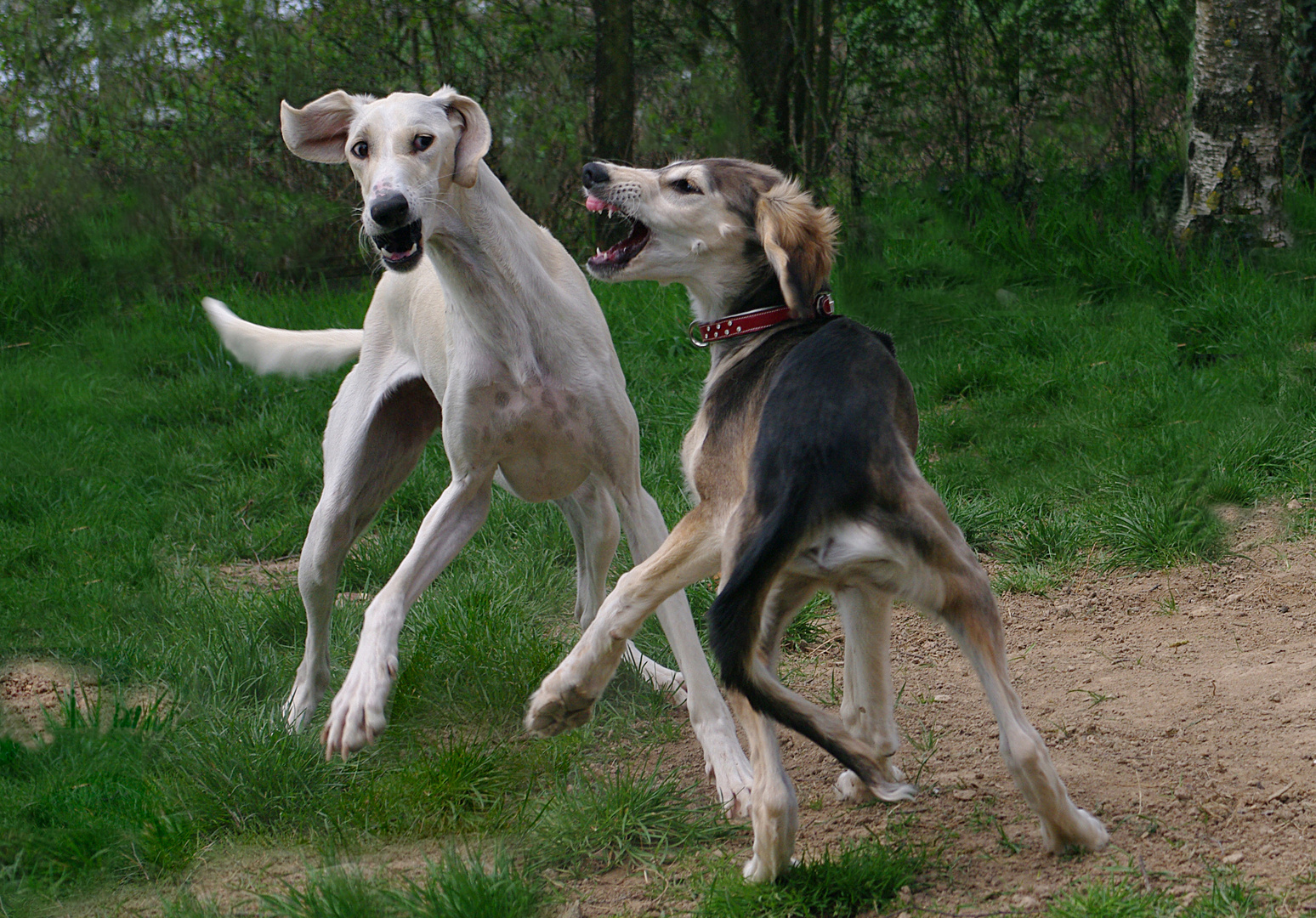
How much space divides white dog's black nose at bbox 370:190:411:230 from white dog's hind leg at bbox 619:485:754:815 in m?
1.06

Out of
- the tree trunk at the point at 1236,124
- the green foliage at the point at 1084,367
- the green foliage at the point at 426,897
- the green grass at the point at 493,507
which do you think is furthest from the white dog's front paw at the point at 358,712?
the tree trunk at the point at 1236,124

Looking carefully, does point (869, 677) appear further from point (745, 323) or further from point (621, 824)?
point (745, 323)

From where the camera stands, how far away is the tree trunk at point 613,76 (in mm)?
8336

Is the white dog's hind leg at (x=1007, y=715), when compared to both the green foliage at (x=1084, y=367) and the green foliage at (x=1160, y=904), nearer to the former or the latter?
the green foliage at (x=1160, y=904)

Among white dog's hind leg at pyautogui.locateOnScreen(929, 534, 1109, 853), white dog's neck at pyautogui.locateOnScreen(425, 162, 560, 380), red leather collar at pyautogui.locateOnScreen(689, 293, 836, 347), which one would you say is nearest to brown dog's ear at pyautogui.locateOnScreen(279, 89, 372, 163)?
white dog's neck at pyautogui.locateOnScreen(425, 162, 560, 380)

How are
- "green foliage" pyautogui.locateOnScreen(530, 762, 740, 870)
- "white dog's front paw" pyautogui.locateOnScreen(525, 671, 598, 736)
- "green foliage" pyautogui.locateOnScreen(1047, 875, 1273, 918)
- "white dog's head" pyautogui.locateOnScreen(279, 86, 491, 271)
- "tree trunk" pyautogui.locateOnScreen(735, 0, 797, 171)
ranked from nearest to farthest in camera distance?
"green foliage" pyautogui.locateOnScreen(1047, 875, 1273, 918), "white dog's front paw" pyautogui.locateOnScreen(525, 671, 598, 736), "green foliage" pyautogui.locateOnScreen(530, 762, 740, 870), "white dog's head" pyautogui.locateOnScreen(279, 86, 491, 271), "tree trunk" pyautogui.locateOnScreen(735, 0, 797, 171)

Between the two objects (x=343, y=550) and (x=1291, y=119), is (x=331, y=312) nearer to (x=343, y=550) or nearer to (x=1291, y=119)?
(x=343, y=550)

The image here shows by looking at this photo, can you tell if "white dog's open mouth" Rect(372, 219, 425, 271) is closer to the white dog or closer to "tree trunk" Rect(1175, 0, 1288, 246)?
the white dog

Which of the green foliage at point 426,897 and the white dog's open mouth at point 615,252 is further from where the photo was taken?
the white dog's open mouth at point 615,252

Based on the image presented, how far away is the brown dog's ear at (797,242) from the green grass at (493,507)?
4.36 ft

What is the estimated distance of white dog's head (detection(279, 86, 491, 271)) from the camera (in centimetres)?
334

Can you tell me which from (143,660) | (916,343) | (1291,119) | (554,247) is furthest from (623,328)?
(1291,119)

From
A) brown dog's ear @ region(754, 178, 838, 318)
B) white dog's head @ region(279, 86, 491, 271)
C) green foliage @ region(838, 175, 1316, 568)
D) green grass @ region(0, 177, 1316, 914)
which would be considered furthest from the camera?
green foliage @ region(838, 175, 1316, 568)

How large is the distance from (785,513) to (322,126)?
2210 mm
